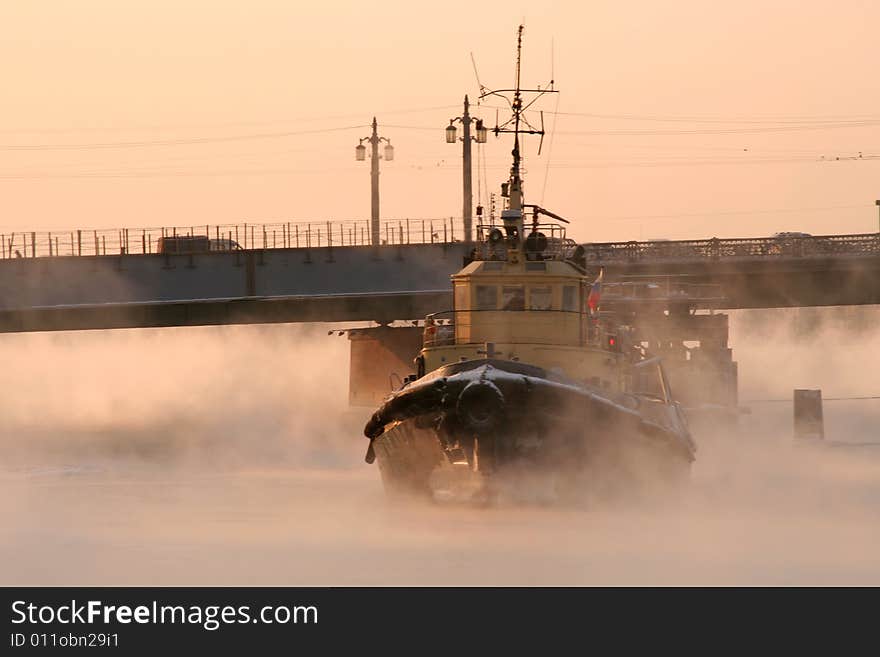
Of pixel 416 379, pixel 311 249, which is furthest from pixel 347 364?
pixel 416 379

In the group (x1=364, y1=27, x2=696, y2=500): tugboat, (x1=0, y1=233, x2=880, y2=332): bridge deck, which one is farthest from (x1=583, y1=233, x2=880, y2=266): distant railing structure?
(x1=364, y1=27, x2=696, y2=500): tugboat

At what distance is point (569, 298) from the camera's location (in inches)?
1538

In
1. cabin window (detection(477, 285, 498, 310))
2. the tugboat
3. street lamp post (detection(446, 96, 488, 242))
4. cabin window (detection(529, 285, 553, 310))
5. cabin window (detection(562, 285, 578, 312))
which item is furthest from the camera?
street lamp post (detection(446, 96, 488, 242))

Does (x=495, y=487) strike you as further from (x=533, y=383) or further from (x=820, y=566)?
(x=820, y=566)

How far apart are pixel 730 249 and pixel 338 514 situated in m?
43.2

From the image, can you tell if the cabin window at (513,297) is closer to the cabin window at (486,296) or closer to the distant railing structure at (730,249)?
the cabin window at (486,296)

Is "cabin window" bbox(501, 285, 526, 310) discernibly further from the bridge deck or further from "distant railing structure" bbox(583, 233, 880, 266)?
"distant railing structure" bbox(583, 233, 880, 266)

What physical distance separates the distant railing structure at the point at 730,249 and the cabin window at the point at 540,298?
3660 centimetres

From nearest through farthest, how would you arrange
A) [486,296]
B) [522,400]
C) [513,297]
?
[522,400], [513,297], [486,296]

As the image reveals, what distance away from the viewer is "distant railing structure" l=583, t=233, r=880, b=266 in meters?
75.4

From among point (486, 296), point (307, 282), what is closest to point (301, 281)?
point (307, 282)

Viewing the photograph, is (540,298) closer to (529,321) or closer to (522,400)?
(529,321)

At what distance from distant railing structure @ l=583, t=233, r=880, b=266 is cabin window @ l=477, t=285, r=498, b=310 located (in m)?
36.7
